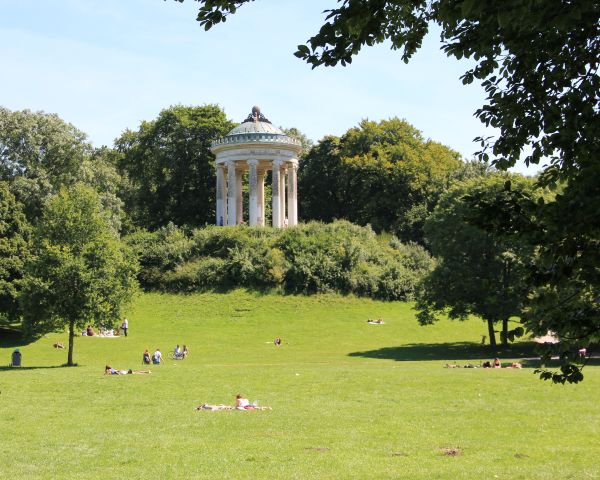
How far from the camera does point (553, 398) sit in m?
22.7

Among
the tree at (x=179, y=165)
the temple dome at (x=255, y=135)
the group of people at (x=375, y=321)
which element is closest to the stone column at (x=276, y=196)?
the temple dome at (x=255, y=135)

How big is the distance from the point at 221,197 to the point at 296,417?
45.0 metres

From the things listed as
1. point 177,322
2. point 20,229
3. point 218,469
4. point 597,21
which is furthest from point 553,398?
point 20,229

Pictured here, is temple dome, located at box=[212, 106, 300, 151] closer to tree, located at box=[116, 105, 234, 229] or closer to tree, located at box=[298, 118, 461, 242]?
tree, located at box=[116, 105, 234, 229]

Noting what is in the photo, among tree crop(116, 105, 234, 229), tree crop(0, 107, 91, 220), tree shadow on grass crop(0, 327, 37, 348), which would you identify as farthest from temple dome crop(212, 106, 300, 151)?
tree shadow on grass crop(0, 327, 37, 348)

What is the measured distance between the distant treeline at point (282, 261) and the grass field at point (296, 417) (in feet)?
40.5

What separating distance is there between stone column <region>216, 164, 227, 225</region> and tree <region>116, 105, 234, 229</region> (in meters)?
8.18

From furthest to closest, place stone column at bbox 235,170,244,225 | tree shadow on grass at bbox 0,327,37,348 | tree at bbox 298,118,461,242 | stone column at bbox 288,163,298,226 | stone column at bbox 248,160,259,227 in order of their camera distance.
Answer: tree at bbox 298,118,461,242 → stone column at bbox 235,170,244,225 → stone column at bbox 288,163,298,226 → stone column at bbox 248,160,259,227 → tree shadow on grass at bbox 0,327,37,348

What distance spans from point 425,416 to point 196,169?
5499 centimetres

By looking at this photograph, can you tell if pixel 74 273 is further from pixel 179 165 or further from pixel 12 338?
pixel 179 165

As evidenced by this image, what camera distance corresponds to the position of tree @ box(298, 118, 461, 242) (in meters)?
71.7

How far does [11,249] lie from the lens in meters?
43.5

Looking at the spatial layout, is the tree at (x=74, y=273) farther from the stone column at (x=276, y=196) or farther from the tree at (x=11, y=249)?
the stone column at (x=276, y=196)

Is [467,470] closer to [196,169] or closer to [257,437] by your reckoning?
[257,437]
